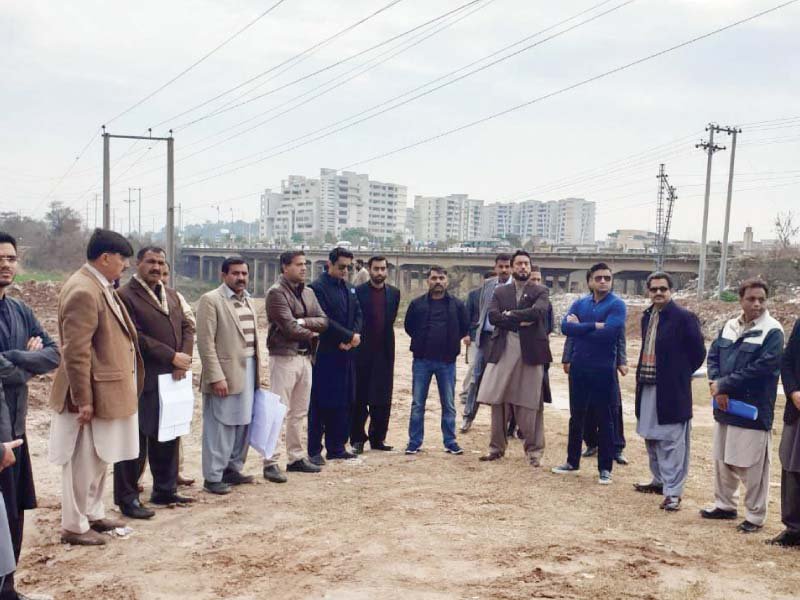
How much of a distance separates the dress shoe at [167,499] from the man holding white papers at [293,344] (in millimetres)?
857

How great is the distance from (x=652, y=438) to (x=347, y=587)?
117 inches

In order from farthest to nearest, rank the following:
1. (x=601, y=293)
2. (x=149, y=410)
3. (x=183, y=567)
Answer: (x=601, y=293) < (x=149, y=410) < (x=183, y=567)

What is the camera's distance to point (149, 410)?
5133mm

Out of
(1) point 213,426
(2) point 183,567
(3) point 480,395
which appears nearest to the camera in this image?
(2) point 183,567

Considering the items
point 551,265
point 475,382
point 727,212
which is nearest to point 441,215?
point 551,265

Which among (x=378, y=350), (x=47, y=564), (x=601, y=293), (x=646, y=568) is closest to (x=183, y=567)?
(x=47, y=564)

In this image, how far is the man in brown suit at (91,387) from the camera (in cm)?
432

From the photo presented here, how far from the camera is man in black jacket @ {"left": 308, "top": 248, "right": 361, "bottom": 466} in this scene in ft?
21.6

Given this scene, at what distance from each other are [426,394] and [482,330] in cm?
133

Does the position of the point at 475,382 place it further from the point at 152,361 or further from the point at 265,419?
the point at 152,361

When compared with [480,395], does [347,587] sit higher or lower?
lower

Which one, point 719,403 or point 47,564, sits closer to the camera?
point 47,564

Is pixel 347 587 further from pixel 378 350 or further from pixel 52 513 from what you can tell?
pixel 378 350

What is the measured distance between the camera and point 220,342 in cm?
568
